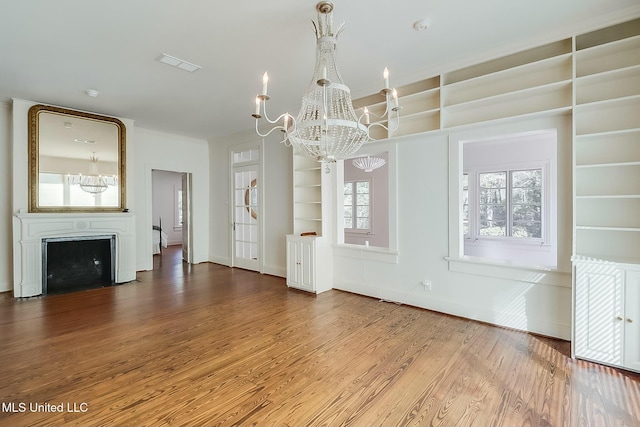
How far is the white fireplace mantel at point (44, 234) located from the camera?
4484mm

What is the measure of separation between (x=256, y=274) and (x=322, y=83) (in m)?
4.75

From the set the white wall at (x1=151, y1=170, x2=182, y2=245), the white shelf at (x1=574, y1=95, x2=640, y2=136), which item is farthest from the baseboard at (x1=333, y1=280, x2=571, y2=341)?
the white wall at (x1=151, y1=170, x2=182, y2=245)

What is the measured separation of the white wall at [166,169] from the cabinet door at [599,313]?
254 inches

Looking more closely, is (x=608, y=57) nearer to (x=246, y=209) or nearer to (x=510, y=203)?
(x=510, y=203)

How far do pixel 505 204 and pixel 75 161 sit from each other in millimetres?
7686

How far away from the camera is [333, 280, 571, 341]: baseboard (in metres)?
3.04

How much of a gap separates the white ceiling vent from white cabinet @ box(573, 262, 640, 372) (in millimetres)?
4318

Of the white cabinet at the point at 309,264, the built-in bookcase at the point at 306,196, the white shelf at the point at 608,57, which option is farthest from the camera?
the built-in bookcase at the point at 306,196

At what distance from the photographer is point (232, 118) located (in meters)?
5.53

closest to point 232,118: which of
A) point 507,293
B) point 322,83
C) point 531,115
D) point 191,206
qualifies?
point 191,206

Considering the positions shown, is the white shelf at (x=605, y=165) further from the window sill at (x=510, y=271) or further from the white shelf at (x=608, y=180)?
the window sill at (x=510, y=271)

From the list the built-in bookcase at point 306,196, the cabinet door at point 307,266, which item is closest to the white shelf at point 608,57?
the built-in bookcase at point 306,196

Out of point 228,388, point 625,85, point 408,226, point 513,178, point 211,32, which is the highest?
point 211,32

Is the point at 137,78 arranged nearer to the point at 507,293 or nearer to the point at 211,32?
the point at 211,32
